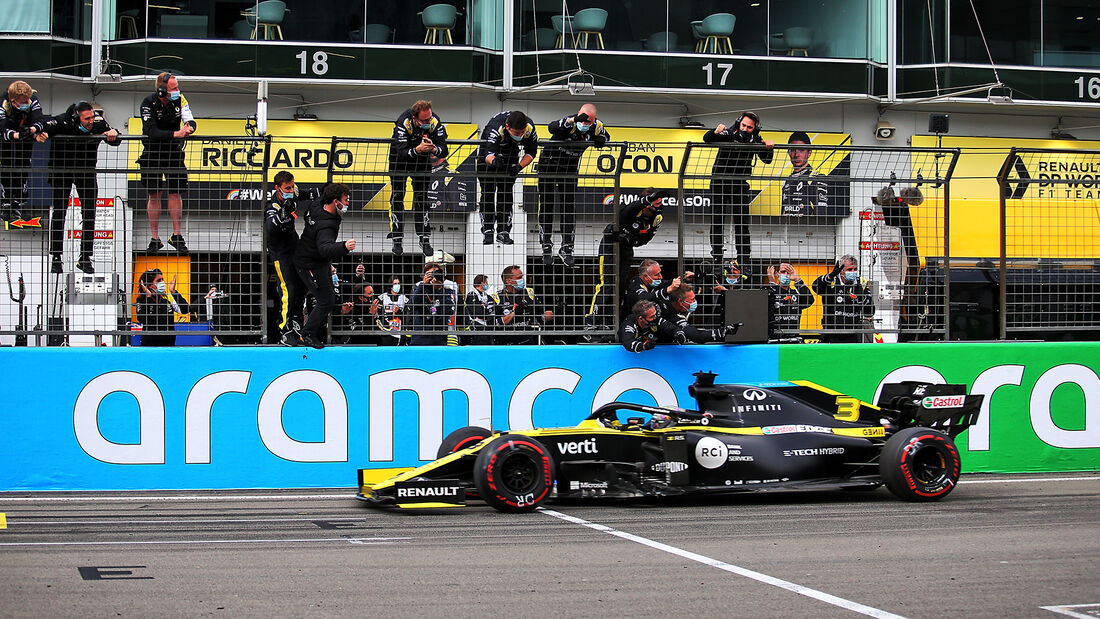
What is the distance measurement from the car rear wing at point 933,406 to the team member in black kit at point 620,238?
2717 millimetres

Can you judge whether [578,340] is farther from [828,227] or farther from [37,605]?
[37,605]

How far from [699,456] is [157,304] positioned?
5035 mm

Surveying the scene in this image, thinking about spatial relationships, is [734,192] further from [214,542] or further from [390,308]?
[214,542]

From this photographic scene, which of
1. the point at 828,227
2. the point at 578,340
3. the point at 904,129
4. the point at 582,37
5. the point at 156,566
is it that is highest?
the point at 582,37

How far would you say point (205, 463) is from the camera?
35.3ft

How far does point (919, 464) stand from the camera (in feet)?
32.0

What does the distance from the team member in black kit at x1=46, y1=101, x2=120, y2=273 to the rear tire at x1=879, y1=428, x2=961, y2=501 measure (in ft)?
23.2

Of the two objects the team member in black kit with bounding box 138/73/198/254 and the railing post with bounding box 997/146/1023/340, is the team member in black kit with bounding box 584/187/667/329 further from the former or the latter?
the team member in black kit with bounding box 138/73/198/254

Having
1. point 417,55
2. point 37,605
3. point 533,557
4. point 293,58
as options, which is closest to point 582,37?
point 417,55

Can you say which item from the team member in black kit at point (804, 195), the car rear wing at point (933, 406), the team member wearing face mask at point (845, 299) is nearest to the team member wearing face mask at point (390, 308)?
the team member in black kit at point (804, 195)

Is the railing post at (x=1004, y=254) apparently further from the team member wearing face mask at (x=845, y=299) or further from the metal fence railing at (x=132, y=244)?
the metal fence railing at (x=132, y=244)

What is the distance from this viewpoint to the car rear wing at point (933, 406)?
10273 millimetres

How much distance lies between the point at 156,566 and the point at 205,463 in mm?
3890

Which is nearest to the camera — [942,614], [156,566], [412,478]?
[942,614]
